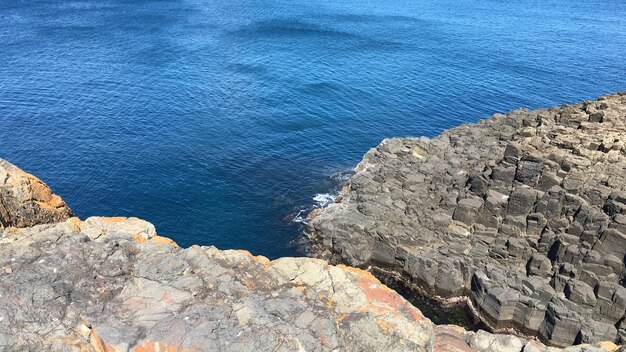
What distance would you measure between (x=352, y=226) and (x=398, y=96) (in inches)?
2144

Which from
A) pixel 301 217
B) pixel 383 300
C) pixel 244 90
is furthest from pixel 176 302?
pixel 244 90

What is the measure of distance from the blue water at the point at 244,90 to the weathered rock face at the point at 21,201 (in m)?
22.7

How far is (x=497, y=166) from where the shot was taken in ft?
180

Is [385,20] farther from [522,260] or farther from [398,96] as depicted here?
[522,260]

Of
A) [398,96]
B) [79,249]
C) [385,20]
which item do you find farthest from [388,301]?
[385,20]

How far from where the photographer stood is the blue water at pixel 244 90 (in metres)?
65.3

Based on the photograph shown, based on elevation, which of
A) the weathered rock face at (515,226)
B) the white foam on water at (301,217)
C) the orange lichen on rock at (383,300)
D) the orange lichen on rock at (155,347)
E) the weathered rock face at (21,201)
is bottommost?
the white foam on water at (301,217)

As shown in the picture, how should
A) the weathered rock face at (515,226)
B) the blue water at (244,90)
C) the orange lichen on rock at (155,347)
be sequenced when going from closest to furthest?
the orange lichen on rock at (155,347) < the weathered rock face at (515,226) < the blue water at (244,90)

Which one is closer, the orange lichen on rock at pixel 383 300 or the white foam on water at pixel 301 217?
the orange lichen on rock at pixel 383 300

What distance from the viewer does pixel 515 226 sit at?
4975cm

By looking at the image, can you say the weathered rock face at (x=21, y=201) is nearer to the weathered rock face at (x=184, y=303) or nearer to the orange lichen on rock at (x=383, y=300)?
the weathered rock face at (x=184, y=303)

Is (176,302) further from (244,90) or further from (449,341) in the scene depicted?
(244,90)

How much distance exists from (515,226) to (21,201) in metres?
43.9

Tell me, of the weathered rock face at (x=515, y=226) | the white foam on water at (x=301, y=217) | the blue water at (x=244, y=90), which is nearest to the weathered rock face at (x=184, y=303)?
the weathered rock face at (x=515, y=226)
